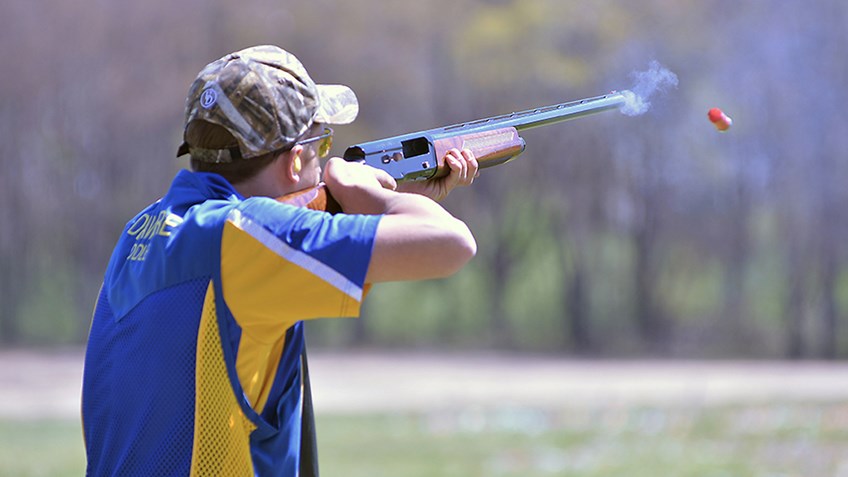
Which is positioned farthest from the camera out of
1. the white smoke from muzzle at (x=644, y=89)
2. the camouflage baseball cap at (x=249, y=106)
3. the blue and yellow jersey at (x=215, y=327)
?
the white smoke from muzzle at (x=644, y=89)

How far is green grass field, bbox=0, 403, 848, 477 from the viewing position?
8.45 m

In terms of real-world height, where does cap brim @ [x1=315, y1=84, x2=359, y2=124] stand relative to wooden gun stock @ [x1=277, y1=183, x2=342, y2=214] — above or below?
above

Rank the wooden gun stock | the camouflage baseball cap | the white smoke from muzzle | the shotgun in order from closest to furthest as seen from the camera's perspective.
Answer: the camouflage baseball cap < the wooden gun stock < the shotgun < the white smoke from muzzle

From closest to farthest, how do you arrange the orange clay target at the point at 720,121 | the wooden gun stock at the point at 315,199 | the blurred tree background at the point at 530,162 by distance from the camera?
the wooden gun stock at the point at 315,199, the orange clay target at the point at 720,121, the blurred tree background at the point at 530,162

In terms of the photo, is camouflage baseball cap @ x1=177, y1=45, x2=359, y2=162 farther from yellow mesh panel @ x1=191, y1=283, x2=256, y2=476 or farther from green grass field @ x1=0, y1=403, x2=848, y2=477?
green grass field @ x1=0, y1=403, x2=848, y2=477

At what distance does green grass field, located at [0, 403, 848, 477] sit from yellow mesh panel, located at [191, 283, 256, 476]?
6.18 meters

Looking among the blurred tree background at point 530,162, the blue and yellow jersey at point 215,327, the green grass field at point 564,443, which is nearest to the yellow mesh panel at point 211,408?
the blue and yellow jersey at point 215,327

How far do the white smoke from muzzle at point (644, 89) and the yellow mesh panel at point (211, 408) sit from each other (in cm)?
200

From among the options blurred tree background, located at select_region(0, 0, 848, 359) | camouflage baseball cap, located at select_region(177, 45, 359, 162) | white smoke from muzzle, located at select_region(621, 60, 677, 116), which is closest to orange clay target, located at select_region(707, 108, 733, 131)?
white smoke from muzzle, located at select_region(621, 60, 677, 116)

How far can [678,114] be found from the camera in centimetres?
1798

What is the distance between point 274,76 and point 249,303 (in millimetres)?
472

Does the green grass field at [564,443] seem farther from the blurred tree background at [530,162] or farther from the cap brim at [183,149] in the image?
the blurred tree background at [530,162]

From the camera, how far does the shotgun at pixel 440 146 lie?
2.78 metres

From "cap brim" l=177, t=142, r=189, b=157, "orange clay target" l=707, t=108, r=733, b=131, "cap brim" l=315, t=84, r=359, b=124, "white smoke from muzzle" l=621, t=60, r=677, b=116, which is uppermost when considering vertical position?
"white smoke from muzzle" l=621, t=60, r=677, b=116
